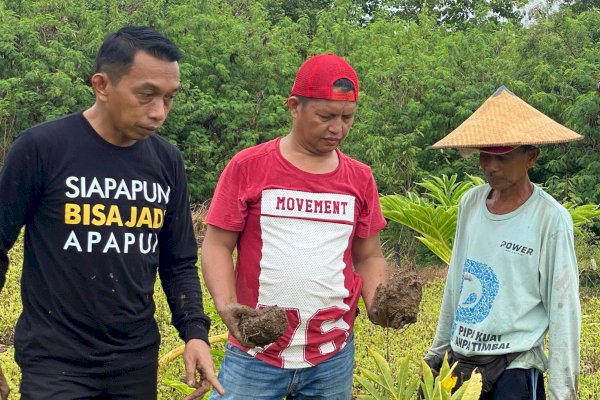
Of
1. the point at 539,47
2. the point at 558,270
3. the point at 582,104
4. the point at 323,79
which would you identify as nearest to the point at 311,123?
the point at 323,79

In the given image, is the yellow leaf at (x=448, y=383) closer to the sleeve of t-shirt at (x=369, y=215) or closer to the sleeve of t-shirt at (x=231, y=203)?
the sleeve of t-shirt at (x=369, y=215)

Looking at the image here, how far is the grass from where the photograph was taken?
17.4ft

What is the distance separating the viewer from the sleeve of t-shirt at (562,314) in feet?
9.57

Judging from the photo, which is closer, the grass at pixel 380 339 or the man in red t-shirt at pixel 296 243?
the man in red t-shirt at pixel 296 243

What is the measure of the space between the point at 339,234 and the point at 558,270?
0.74 metres

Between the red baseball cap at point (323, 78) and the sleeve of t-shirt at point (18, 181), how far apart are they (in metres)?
0.90

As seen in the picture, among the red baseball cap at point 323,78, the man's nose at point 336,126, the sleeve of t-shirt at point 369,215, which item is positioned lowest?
the sleeve of t-shirt at point 369,215

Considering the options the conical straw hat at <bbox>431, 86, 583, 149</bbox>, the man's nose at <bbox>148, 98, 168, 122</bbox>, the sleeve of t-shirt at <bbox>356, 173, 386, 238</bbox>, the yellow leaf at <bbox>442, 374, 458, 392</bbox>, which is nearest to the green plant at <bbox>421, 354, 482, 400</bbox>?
the yellow leaf at <bbox>442, 374, 458, 392</bbox>

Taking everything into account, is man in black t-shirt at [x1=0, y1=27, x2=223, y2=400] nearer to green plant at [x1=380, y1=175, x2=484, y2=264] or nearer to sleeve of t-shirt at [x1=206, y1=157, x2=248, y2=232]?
sleeve of t-shirt at [x1=206, y1=157, x2=248, y2=232]

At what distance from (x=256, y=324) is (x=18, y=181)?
2.60ft

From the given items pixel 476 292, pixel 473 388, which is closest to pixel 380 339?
pixel 476 292

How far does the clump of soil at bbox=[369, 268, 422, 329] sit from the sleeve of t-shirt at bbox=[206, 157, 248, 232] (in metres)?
0.52

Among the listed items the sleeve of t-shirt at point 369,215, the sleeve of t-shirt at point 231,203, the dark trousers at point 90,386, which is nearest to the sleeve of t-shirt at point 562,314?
the sleeve of t-shirt at point 369,215

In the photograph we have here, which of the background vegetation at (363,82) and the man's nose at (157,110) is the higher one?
the background vegetation at (363,82)
